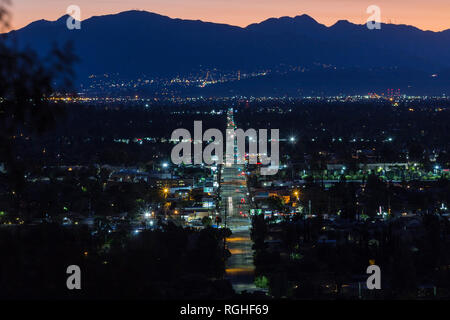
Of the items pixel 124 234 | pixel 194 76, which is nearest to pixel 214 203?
pixel 124 234

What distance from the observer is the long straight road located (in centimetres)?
1699

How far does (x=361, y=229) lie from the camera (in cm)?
2175

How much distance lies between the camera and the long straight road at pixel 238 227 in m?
17.0

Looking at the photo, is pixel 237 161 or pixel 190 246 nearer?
pixel 190 246

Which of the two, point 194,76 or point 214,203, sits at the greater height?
point 194,76

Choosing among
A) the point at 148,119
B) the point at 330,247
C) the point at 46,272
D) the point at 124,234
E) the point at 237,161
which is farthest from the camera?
the point at 148,119

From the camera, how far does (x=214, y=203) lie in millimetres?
30641

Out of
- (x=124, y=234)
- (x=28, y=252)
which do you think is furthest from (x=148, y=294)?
(x=124, y=234)

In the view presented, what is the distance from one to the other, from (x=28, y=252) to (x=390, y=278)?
6735 millimetres

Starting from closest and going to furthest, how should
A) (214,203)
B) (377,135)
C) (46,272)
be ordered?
1. (46,272)
2. (214,203)
3. (377,135)

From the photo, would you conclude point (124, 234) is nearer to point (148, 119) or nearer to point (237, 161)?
point (237, 161)

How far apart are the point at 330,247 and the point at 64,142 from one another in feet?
145

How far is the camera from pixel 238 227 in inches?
981

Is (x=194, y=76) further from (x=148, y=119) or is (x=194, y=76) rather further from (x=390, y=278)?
(x=390, y=278)
